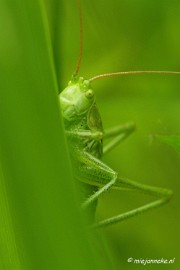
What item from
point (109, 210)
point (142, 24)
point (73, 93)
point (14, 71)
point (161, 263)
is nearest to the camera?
point (14, 71)

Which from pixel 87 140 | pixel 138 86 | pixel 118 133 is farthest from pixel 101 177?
pixel 138 86

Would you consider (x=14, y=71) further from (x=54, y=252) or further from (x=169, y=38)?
(x=169, y=38)

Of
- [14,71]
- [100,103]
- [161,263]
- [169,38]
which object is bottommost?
[161,263]

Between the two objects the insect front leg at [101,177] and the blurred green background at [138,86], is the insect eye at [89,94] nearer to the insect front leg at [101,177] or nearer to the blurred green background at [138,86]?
the insect front leg at [101,177]

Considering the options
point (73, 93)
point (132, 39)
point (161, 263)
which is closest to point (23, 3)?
point (73, 93)

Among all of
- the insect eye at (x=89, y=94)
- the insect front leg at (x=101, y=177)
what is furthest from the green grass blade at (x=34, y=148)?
the insect eye at (x=89, y=94)
